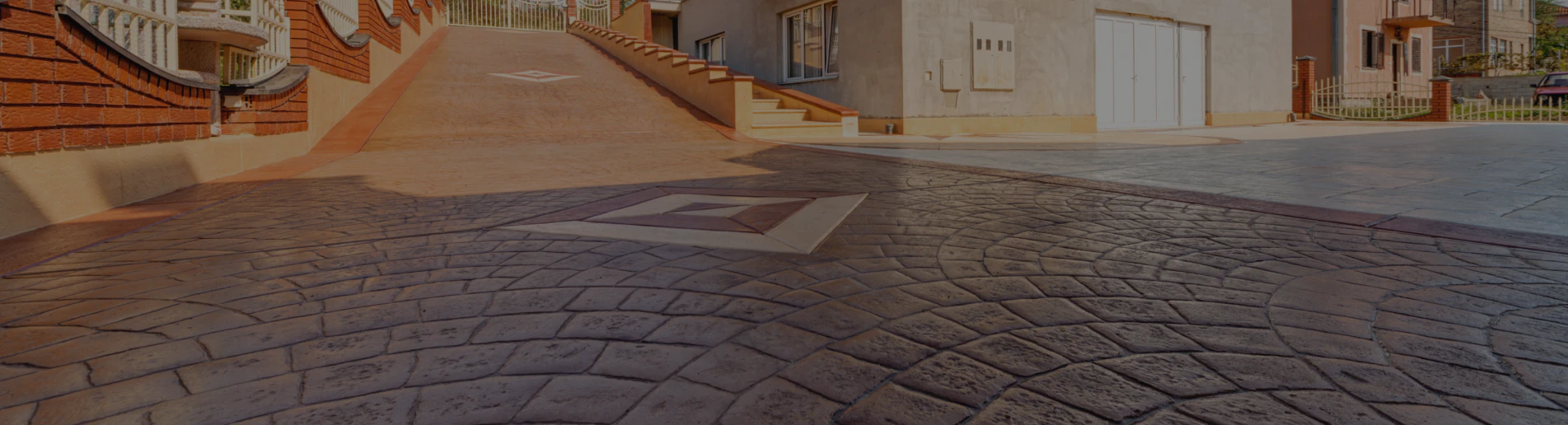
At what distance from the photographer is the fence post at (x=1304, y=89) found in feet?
59.0

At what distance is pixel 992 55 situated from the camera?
11.8 metres

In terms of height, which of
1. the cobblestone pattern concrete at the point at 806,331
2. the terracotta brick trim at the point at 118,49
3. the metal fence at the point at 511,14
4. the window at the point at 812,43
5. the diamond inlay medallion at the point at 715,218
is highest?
the metal fence at the point at 511,14

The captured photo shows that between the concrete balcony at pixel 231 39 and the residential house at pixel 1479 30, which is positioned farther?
the residential house at pixel 1479 30

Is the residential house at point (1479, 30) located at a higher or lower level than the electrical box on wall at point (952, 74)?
higher

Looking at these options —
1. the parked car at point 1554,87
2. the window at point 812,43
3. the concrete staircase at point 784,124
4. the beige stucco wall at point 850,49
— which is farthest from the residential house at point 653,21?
the parked car at point 1554,87

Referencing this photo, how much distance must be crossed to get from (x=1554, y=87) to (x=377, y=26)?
3132 centimetres

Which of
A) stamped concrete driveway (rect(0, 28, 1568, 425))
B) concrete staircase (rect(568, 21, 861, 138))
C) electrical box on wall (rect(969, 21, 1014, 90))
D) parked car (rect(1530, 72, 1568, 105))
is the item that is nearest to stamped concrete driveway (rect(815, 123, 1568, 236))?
stamped concrete driveway (rect(0, 28, 1568, 425))

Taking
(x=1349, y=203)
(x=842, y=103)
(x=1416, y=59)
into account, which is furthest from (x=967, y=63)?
(x=1416, y=59)

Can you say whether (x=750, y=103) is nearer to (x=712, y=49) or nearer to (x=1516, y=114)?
(x=712, y=49)

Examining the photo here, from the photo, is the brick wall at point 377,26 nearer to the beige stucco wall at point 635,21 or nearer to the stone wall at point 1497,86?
the beige stucco wall at point 635,21

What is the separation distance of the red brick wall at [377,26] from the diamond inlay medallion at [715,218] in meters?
8.38

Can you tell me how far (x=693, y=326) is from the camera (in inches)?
77.0

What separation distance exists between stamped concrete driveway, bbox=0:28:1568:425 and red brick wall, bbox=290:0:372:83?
4.27 metres

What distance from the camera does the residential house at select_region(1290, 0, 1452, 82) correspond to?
21891mm
